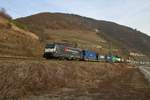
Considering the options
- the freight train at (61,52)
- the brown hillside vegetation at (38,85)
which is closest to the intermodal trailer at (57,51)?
the freight train at (61,52)

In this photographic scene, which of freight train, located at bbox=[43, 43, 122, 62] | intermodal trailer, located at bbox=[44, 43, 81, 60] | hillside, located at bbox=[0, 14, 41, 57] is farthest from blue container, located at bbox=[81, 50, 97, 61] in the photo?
intermodal trailer, located at bbox=[44, 43, 81, 60]

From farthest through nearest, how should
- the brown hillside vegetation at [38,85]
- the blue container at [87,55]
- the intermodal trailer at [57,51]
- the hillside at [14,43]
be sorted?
the blue container at [87,55]
the hillside at [14,43]
the intermodal trailer at [57,51]
the brown hillside vegetation at [38,85]

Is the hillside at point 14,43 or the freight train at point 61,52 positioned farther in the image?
the hillside at point 14,43

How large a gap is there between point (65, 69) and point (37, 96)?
52.0 ft

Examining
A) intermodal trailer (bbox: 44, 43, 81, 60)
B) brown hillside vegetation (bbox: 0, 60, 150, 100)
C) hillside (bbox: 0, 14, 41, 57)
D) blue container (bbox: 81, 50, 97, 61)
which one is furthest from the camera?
blue container (bbox: 81, 50, 97, 61)

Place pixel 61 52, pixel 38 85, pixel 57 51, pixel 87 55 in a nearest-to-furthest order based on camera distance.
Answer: pixel 38 85 < pixel 57 51 < pixel 61 52 < pixel 87 55

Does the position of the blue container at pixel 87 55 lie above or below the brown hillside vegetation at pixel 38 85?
above

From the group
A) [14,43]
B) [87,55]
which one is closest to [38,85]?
[14,43]

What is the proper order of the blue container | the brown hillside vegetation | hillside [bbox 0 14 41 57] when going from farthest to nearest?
the blue container → hillside [bbox 0 14 41 57] → the brown hillside vegetation

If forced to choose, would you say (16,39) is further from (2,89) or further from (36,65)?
(2,89)

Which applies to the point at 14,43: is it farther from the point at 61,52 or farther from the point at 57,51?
the point at 57,51

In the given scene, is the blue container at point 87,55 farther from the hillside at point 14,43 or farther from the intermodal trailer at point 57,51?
the intermodal trailer at point 57,51

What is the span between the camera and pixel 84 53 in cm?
8456

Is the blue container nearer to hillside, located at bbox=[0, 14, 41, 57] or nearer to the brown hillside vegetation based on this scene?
hillside, located at bbox=[0, 14, 41, 57]
